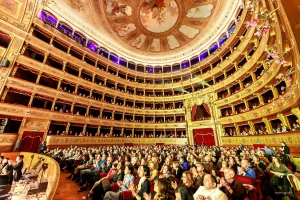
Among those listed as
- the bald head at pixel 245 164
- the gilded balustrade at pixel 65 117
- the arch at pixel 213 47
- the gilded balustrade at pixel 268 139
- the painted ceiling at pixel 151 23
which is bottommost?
the bald head at pixel 245 164

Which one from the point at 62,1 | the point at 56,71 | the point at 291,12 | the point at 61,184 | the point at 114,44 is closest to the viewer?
the point at 291,12

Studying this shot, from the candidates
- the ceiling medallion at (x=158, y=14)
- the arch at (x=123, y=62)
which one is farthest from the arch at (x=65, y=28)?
the ceiling medallion at (x=158, y=14)

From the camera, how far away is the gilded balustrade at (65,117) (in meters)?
8.38

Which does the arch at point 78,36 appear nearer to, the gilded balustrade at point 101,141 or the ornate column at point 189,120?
the gilded balustrade at point 101,141

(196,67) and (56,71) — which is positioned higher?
(196,67)

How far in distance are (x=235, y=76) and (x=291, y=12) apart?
10.8 meters

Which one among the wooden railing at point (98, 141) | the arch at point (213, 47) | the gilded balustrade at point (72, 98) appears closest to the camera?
the gilded balustrade at point (72, 98)

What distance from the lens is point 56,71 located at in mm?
10922

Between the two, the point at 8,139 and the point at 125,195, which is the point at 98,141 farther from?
the point at 125,195

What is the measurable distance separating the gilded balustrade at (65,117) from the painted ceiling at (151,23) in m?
8.74

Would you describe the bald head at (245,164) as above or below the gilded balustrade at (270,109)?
below

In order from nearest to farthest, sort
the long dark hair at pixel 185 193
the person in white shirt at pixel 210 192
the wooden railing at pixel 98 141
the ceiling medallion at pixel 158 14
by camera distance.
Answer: the person in white shirt at pixel 210 192 < the long dark hair at pixel 185 193 < the wooden railing at pixel 98 141 < the ceiling medallion at pixel 158 14

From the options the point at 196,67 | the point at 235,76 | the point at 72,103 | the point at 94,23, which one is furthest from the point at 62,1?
the point at 235,76

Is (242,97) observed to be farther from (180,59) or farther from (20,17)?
(20,17)
